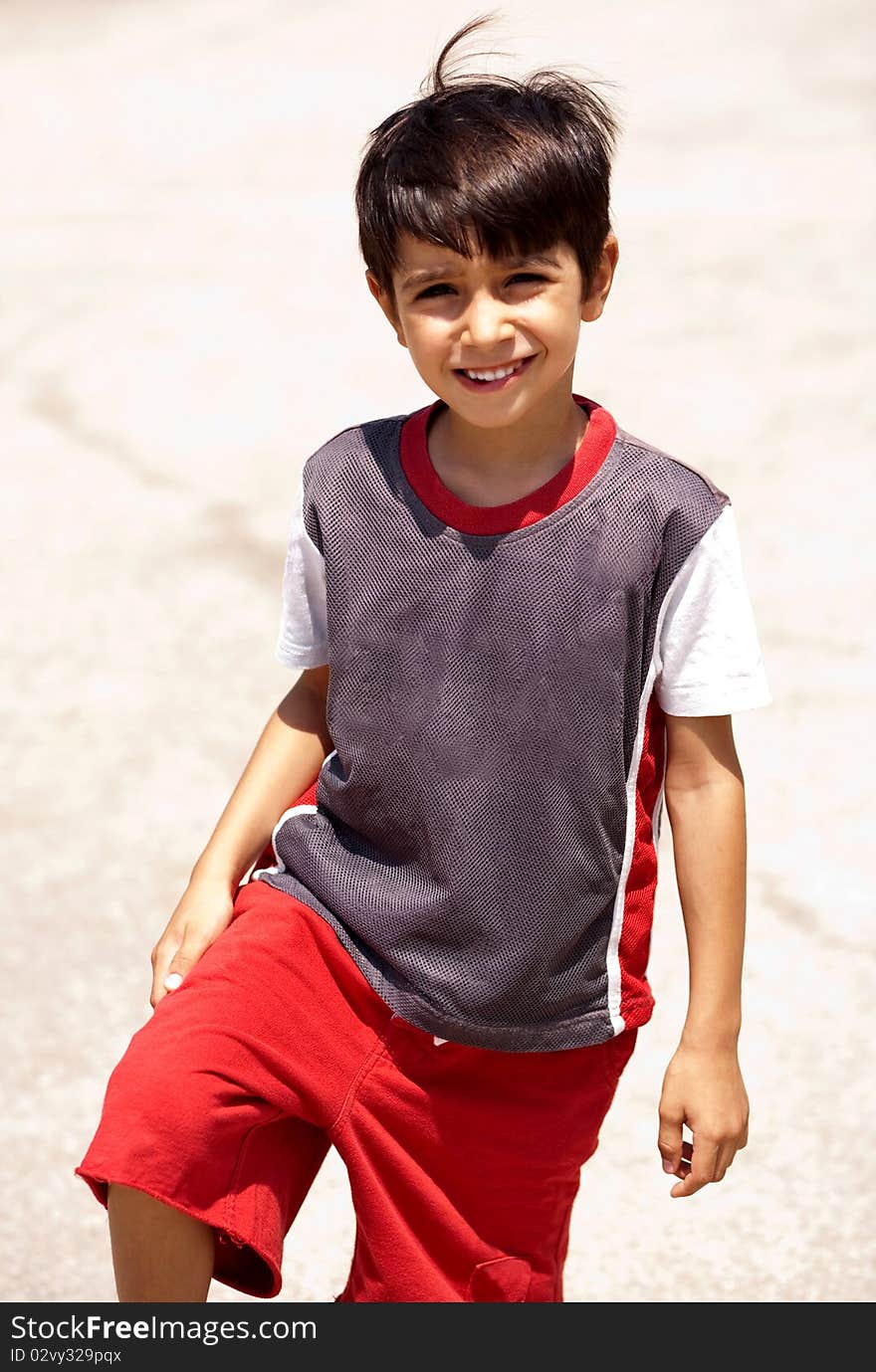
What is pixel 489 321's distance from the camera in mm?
1673

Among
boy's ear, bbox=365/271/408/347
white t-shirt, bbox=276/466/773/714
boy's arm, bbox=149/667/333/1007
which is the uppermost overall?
boy's ear, bbox=365/271/408/347

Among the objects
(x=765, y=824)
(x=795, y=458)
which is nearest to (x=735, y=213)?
(x=795, y=458)

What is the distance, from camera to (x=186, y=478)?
4621 millimetres

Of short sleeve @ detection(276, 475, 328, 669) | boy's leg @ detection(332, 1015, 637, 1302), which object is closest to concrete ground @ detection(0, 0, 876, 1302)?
boy's leg @ detection(332, 1015, 637, 1302)

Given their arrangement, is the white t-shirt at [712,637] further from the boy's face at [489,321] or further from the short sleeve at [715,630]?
the boy's face at [489,321]

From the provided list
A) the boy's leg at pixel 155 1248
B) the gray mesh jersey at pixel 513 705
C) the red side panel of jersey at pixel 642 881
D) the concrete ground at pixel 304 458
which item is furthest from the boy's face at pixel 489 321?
the concrete ground at pixel 304 458

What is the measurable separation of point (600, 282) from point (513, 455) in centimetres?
20

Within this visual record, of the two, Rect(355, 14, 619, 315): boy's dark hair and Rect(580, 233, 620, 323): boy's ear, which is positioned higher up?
Rect(355, 14, 619, 315): boy's dark hair

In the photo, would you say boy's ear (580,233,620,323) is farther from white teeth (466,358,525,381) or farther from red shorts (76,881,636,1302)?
red shorts (76,881,636,1302)

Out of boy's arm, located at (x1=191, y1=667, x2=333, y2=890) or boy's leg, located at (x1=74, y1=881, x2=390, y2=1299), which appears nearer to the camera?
boy's leg, located at (x1=74, y1=881, x2=390, y2=1299)

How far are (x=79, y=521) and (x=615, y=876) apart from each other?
2.90 metres

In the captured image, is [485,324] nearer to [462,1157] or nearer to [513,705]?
[513,705]

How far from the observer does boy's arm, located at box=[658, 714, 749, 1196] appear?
1789mm

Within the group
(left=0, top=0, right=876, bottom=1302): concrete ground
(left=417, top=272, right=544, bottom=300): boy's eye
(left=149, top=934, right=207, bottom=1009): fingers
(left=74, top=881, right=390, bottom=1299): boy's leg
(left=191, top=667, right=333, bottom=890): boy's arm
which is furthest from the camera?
(left=0, top=0, right=876, bottom=1302): concrete ground
